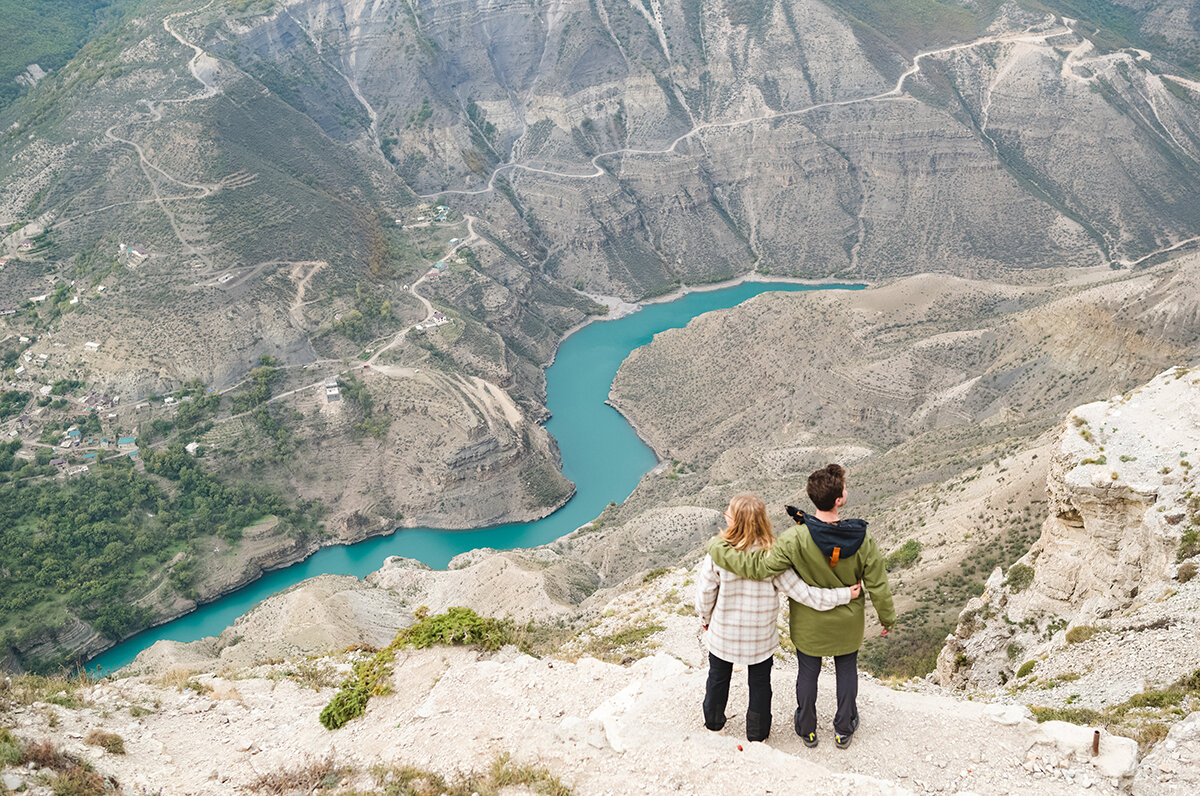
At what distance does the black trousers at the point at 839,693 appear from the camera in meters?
10.8

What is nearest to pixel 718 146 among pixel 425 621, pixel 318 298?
pixel 318 298

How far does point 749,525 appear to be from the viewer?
10.2 metres

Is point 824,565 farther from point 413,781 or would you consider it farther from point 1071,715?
point 1071,715

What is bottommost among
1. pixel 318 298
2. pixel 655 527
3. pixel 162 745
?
pixel 655 527

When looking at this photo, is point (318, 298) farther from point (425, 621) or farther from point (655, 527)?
point (425, 621)

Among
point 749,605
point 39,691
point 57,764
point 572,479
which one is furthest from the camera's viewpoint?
point 572,479

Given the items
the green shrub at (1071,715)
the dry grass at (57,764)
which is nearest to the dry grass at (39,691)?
the dry grass at (57,764)

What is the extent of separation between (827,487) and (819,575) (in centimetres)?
109

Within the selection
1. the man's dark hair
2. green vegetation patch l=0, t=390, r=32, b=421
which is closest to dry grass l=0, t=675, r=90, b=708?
the man's dark hair

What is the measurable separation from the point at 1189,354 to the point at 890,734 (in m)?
43.8

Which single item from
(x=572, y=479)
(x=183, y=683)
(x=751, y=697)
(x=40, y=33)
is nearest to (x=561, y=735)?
(x=751, y=697)

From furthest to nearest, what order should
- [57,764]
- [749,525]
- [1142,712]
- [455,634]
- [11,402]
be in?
[11,402], [455,634], [1142,712], [57,764], [749,525]

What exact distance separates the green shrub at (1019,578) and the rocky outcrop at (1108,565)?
4cm

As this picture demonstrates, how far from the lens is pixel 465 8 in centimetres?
12850
